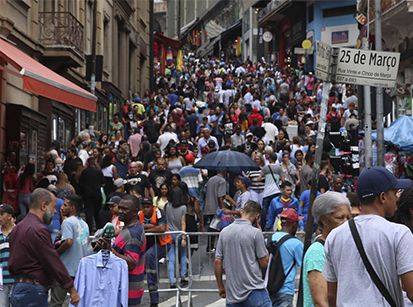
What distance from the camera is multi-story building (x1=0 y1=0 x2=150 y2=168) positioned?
2170 cm

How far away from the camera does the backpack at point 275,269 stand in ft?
31.1

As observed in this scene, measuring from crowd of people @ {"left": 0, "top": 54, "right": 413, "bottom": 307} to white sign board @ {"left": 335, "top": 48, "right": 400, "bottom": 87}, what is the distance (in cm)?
132

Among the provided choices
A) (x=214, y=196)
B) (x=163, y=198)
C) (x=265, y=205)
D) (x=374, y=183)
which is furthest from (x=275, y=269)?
(x=214, y=196)

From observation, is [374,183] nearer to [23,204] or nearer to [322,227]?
[322,227]

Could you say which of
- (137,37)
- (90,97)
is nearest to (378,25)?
(90,97)

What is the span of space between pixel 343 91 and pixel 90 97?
74.6ft

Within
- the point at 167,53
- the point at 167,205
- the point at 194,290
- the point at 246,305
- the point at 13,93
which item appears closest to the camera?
the point at 246,305

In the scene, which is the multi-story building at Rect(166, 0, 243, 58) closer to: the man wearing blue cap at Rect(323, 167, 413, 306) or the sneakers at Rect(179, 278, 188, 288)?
the sneakers at Rect(179, 278, 188, 288)

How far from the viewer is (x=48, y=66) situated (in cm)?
2583

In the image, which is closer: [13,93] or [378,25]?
[378,25]

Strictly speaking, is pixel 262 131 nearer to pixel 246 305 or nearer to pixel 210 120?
pixel 210 120

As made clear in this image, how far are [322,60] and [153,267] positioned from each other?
4.53 metres

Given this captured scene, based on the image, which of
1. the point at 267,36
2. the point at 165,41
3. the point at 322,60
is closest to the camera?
the point at 322,60

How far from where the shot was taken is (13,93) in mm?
22516
